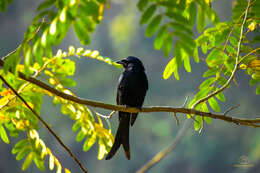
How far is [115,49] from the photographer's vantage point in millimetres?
17531

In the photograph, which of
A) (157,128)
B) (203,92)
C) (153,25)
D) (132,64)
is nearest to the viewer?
(153,25)

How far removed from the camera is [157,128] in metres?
15.3

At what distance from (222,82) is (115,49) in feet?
49.9

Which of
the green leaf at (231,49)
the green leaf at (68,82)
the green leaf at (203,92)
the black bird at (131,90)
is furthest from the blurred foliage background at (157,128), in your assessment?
the green leaf at (68,82)

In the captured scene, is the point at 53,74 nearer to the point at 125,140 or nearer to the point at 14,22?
the point at 125,140

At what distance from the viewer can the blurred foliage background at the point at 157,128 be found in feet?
47.8

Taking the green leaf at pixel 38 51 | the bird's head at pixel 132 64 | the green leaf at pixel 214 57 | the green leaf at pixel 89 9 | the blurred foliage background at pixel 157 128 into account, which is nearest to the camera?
the green leaf at pixel 89 9

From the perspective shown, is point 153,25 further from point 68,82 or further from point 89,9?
point 68,82

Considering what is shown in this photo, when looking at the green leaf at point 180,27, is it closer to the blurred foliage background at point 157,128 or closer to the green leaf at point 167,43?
the green leaf at point 167,43

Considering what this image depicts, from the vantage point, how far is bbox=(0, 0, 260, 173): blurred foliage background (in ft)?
47.8

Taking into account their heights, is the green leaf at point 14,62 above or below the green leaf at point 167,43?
above

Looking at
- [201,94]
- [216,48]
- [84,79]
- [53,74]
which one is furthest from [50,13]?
[84,79]

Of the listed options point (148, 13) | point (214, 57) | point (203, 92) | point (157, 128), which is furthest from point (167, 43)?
point (157, 128)

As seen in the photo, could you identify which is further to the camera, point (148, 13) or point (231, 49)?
point (231, 49)
